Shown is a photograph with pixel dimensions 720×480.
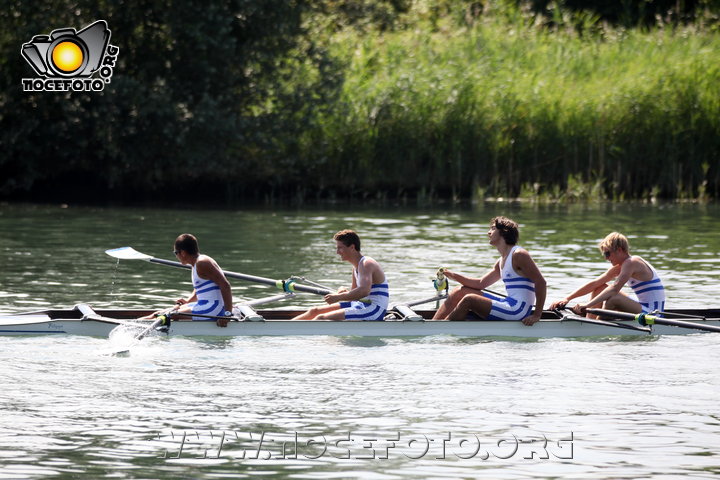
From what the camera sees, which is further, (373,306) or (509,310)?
(373,306)

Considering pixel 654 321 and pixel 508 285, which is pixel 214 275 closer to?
pixel 508 285

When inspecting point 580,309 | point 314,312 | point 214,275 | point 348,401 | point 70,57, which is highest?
point 70,57

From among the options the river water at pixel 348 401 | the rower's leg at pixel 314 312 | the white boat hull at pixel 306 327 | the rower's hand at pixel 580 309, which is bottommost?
the river water at pixel 348 401

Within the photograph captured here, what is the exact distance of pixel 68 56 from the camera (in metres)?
35.4

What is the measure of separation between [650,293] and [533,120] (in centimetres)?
1841

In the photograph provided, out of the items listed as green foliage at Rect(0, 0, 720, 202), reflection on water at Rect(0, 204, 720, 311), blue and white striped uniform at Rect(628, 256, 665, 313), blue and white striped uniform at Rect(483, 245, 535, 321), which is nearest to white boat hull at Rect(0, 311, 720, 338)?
blue and white striped uniform at Rect(483, 245, 535, 321)

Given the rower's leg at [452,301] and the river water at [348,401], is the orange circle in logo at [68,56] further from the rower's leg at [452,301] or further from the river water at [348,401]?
the rower's leg at [452,301]

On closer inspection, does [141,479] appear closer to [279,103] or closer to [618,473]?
[618,473]

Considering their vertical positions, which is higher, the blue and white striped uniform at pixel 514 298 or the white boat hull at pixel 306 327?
the blue and white striped uniform at pixel 514 298

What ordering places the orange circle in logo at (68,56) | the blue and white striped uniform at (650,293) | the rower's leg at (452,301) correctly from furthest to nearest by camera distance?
the orange circle in logo at (68,56) → the blue and white striped uniform at (650,293) → the rower's leg at (452,301)

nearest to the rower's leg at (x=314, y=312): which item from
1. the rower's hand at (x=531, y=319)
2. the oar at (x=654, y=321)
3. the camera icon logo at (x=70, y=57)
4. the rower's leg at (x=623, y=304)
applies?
the rower's hand at (x=531, y=319)

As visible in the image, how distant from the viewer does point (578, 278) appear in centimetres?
2048

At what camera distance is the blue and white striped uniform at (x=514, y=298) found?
48.9 ft

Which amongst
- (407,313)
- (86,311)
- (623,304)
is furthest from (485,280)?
(86,311)
